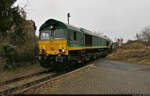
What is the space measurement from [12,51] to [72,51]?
542 cm

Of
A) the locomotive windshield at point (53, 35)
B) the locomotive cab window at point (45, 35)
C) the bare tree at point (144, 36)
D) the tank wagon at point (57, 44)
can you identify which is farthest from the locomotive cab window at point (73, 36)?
the bare tree at point (144, 36)

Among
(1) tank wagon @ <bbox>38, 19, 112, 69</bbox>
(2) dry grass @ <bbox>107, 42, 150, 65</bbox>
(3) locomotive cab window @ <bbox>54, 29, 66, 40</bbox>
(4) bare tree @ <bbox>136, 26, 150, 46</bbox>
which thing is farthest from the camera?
(4) bare tree @ <bbox>136, 26, 150, 46</bbox>

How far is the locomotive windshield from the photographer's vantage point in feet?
30.5

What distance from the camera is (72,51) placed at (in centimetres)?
989

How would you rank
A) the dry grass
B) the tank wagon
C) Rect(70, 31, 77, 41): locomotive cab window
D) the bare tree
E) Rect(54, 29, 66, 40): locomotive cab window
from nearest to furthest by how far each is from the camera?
the tank wagon, Rect(54, 29, 66, 40): locomotive cab window, Rect(70, 31, 77, 41): locomotive cab window, the dry grass, the bare tree

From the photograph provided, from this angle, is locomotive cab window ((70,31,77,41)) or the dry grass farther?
the dry grass

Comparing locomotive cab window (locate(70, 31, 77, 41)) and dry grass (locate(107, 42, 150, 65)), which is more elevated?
locomotive cab window (locate(70, 31, 77, 41))

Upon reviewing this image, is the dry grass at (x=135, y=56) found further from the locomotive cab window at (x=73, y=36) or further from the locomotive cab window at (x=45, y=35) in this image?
the locomotive cab window at (x=45, y=35)

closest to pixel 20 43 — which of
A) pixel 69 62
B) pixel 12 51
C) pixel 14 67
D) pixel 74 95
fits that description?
pixel 12 51

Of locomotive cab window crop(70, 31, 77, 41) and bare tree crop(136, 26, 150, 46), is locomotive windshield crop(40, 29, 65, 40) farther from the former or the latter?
bare tree crop(136, 26, 150, 46)

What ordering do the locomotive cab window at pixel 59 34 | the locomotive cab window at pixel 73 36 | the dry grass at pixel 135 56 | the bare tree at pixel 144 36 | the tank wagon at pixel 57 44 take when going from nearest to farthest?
the tank wagon at pixel 57 44
the locomotive cab window at pixel 59 34
the locomotive cab window at pixel 73 36
the dry grass at pixel 135 56
the bare tree at pixel 144 36

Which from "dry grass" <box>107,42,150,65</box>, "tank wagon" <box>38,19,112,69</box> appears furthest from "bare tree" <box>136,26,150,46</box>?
"tank wagon" <box>38,19,112,69</box>

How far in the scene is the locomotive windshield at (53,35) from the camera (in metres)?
9.28

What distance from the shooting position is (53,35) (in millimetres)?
9562
